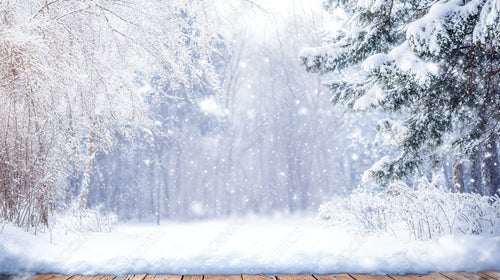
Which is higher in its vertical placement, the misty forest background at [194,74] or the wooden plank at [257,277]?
the misty forest background at [194,74]

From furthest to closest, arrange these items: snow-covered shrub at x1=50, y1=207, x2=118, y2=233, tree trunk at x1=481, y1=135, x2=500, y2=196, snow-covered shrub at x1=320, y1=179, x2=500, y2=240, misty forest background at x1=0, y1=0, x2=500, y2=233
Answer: tree trunk at x1=481, y1=135, x2=500, y2=196, snow-covered shrub at x1=50, y1=207, x2=118, y2=233, snow-covered shrub at x1=320, y1=179, x2=500, y2=240, misty forest background at x1=0, y1=0, x2=500, y2=233

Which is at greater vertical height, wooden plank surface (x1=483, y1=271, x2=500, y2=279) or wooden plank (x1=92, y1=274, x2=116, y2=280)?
wooden plank (x1=92, y1=274, x2=116, y2=280)

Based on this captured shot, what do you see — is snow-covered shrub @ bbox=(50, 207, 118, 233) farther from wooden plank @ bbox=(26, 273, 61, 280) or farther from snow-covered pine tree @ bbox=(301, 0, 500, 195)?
snow-covered pine tree @ bbox=(301, 0, 500, 195)

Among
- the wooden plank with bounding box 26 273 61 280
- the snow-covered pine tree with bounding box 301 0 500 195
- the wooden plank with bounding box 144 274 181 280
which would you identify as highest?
the snow-covered pine tree with bounding box 301 0 500 195

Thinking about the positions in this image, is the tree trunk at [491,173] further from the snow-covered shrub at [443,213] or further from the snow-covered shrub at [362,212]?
the snow-covered shrub at [443,213]

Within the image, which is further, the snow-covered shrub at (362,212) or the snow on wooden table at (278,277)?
the snow-covered shrub at (362,212)

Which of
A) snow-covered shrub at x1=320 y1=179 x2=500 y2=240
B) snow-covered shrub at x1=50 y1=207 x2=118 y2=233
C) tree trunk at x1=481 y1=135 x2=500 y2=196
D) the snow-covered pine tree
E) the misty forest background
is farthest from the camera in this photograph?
tree trunk at x1=481 y1=135 x2=500 y2=196

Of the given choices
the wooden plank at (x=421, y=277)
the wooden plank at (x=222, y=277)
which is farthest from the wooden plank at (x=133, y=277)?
the wooden plank at (x=421, y=277)

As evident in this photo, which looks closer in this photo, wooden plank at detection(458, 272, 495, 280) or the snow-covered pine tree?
wooden plank at detection(458, 272, 495, 280)

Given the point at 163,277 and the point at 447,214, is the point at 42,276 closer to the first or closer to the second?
the point at 163,277

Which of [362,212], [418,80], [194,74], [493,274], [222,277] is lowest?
[493,274]

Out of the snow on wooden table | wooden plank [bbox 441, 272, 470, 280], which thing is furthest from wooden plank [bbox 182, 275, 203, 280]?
wooden plank [bbox 441, 272, 470, 280]

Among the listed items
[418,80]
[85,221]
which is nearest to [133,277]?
[418,80]

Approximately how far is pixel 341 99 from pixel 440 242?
2725 millimetres
